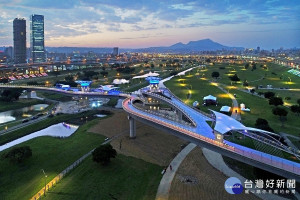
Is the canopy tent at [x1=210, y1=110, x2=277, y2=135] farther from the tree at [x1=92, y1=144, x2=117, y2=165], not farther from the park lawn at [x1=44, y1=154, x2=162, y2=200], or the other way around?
the tree at [x1=92, y1=144, x2=117, y2=165]

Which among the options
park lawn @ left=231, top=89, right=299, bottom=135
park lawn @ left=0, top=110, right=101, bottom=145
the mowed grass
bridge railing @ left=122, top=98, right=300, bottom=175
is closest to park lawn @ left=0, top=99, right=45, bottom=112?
park lawn @ left=0, top=110, right=101, bottom=145

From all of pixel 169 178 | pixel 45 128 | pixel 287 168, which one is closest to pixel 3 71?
pixel 45 128

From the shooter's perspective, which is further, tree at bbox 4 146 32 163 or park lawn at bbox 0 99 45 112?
park lawn at bbox 0 99 45 112

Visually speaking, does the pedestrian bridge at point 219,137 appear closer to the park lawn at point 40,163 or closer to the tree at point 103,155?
the tree at point 103,155

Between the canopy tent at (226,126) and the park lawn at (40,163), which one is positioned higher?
the canopy tent at (226,126)

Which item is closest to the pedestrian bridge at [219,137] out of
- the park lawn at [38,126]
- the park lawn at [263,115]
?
the park lawn at [263,115]

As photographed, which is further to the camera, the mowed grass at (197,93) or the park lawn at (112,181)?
the mowed grass at (197,93)

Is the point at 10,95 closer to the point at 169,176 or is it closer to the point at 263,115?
the point at 169,176

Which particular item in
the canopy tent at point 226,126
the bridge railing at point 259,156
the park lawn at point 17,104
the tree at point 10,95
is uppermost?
the canopy tent at point 226,126
